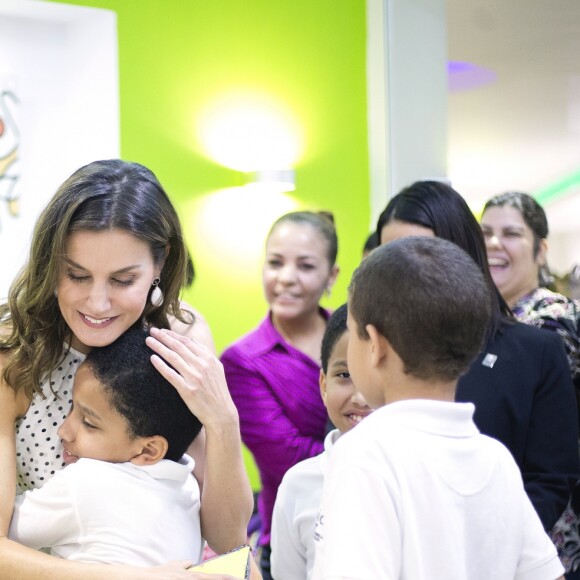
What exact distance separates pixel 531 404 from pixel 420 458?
40.8 inches

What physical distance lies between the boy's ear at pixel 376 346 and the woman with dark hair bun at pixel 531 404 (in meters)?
0.91

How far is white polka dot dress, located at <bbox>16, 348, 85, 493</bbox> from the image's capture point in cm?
178

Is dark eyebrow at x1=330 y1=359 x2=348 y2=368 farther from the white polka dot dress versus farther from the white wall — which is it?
the white wall

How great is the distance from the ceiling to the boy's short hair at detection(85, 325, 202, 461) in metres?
2.69

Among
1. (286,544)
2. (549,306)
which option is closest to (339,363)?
(286,544)

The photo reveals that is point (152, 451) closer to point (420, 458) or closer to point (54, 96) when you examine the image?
point (420, 458)

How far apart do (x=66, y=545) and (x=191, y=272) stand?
1206 mm

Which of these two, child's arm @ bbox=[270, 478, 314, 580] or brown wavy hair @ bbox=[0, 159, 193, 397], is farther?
child's arm @ bbox=[270, 478, 314, 580]

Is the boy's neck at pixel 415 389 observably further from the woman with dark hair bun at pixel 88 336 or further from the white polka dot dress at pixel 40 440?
the white polka dot dress at pixel 40 440

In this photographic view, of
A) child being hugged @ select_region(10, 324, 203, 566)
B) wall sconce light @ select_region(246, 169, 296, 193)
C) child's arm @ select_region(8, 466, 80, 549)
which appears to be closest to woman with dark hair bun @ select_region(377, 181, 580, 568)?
child being hugged @ select_region(10, 324, 203, 566)

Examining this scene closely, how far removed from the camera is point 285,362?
3.09 m

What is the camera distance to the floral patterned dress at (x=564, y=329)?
8.64ft

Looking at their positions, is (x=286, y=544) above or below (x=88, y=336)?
below

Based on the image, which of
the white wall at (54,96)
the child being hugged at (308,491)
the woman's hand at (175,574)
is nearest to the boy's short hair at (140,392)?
the woman's hand at (175,574)
